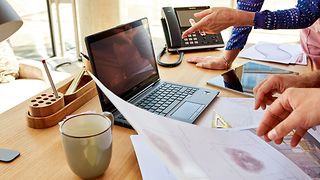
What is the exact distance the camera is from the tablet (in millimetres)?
1202

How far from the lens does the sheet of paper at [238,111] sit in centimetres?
94

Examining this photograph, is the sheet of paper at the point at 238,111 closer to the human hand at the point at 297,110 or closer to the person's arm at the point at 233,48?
the human hand at the point at 297,110

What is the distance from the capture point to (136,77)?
3.56ft

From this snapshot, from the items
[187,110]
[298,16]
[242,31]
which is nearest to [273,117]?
[187,110]

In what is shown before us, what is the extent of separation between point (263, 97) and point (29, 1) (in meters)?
3.87

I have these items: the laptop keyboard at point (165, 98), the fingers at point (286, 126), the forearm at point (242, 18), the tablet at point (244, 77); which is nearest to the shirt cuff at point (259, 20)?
the forearm at point (242, 18)

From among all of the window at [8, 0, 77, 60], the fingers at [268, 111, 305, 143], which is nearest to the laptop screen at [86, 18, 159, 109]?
the fingers at [268, 111, 305, 143]

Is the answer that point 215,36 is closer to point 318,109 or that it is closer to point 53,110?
point 53,110

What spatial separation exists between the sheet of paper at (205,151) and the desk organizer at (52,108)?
0.28 metres

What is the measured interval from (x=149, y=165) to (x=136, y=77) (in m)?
0.41

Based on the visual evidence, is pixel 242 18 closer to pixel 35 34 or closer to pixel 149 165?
pixel 149 165

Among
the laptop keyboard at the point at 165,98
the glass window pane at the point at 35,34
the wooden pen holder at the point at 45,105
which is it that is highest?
the wooden pen holder at the point at 45,105

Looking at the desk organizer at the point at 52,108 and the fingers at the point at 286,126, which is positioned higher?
the fingers at the point at 286,126

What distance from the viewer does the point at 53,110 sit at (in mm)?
929
